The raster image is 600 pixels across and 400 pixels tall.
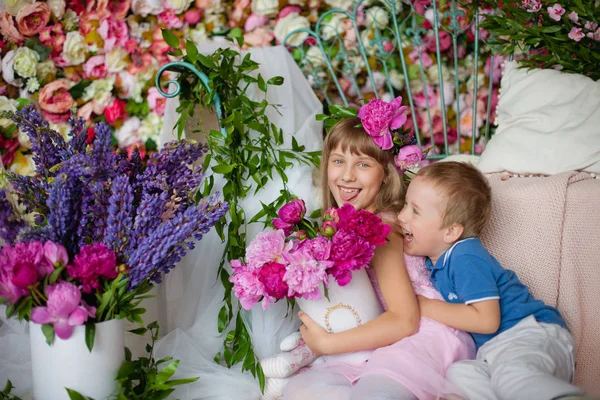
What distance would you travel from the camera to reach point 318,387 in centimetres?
145

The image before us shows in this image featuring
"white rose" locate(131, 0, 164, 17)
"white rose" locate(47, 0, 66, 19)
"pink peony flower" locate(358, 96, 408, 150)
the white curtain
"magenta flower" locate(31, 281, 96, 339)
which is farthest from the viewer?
"white rose" locate(131, 0, 164, 17)

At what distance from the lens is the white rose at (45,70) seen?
7.50ft

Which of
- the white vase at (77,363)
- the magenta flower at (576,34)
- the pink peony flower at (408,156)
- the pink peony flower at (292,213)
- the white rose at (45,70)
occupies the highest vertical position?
the white rose at (45,70)

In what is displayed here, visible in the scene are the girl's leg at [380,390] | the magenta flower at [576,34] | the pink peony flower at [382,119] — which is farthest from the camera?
the magenta flower at [576,34]

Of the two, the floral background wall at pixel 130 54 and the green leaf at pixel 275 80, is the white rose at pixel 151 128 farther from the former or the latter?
the green leaf at pixel 275 80

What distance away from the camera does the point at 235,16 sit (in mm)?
2480

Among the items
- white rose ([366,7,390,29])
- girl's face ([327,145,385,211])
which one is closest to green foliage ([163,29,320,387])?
girl's face ([327,145,385,211])

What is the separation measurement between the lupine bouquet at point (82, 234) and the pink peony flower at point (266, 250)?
147 millimetres

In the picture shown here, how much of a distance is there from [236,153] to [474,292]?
2.49 ft

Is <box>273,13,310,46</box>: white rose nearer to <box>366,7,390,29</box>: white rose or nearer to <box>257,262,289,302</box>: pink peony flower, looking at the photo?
<box>366,7,390,29</box>: white rose

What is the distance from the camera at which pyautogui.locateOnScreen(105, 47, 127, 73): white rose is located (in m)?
2.38

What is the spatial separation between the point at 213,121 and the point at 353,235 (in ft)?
2.87

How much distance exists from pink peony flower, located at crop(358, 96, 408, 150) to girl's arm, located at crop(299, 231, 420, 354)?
0.31 m

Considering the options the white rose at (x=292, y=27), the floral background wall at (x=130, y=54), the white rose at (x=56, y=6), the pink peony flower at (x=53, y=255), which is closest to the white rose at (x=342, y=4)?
the floral background wall at (x=130, y=54)
